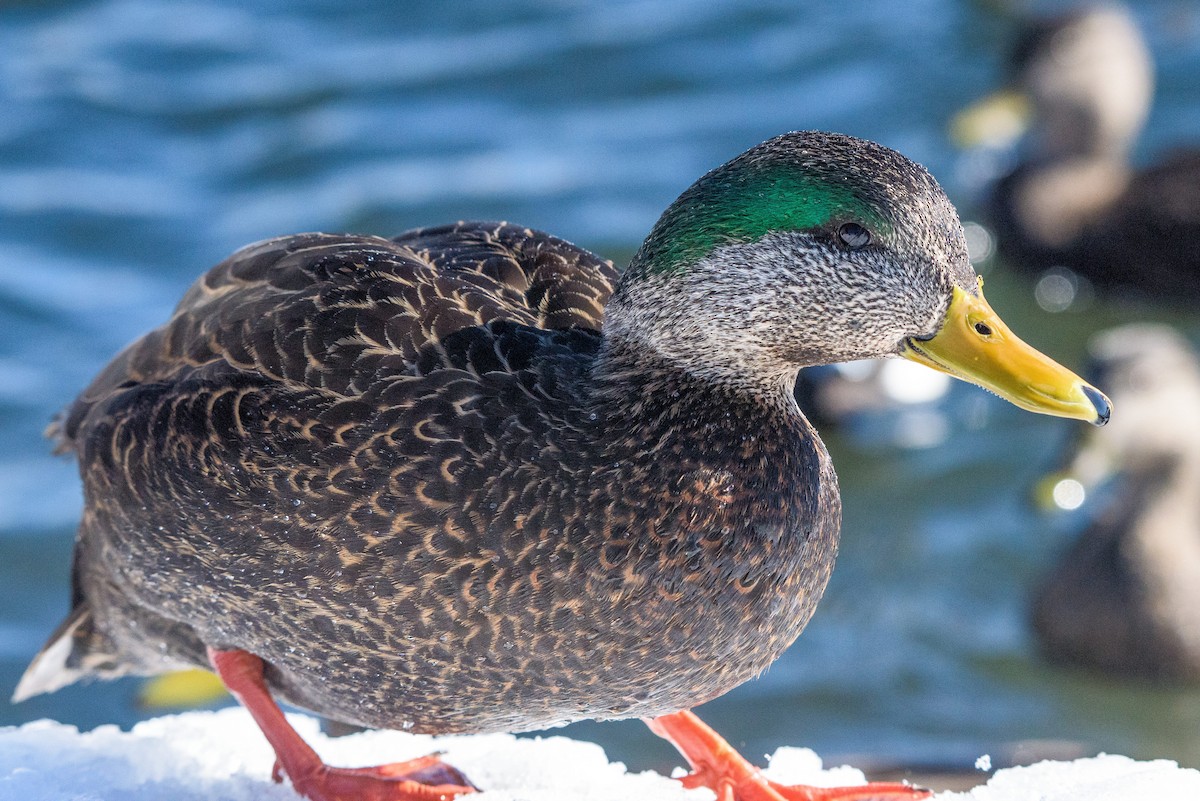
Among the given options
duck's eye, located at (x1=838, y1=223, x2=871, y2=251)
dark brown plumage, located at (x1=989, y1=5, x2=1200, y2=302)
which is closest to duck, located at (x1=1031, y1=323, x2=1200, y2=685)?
dark brown plumage, located at (x1=989, y1=5, x2=1200, y2=302)

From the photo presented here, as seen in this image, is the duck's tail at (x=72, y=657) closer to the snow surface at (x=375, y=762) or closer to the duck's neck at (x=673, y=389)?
the snow surface at (x=375, y=762)

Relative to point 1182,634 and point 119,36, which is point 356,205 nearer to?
point 119,36

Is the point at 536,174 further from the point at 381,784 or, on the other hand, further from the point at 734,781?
the point at 381,784

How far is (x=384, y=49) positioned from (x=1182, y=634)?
628cm

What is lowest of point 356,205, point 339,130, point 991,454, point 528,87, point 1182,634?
point 1182,634

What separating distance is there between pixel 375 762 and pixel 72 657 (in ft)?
2.48

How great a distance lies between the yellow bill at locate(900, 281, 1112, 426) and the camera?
288 cm

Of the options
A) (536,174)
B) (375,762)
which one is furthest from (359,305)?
(536,174)

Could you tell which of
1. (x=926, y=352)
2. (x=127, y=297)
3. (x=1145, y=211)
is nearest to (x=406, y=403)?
(x=926, y=352)

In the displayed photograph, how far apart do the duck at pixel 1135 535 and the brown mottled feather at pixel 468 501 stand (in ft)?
13.1

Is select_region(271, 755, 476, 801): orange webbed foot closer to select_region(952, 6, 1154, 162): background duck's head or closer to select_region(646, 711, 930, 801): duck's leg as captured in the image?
select_region(646, 711, 930, 801): duck's leg

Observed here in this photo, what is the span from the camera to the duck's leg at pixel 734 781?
364 cm

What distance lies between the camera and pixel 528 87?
34.4ft

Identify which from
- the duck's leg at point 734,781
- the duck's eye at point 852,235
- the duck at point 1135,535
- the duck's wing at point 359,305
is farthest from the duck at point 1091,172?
the duck's eye at point 852,235
